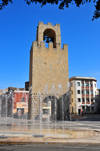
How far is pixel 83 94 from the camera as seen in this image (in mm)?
48469

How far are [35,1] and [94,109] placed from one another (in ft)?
154

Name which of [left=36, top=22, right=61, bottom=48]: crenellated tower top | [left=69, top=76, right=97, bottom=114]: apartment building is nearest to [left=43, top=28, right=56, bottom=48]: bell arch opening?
[left=36, top=22, right=61, bottom=48]: crenellated tower top

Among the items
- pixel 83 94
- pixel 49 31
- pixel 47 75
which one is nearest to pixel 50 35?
pixel 49 31

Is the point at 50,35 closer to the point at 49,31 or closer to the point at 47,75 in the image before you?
the point at 49,31

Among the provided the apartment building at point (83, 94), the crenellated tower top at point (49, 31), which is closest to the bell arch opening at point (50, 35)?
the crenellated tower top at point (49, 31)

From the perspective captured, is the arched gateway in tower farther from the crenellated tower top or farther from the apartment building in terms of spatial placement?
the apartment building

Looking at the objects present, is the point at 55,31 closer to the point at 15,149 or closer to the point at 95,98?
the point at 15,149

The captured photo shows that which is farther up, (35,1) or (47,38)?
(47,38)

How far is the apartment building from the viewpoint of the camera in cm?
4695

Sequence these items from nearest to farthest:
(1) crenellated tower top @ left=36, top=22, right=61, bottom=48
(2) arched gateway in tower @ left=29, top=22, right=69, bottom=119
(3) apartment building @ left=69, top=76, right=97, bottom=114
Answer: (2) arched gateway in tower @ left=29, top=22, right=69, bottom=119 → (1) crenellated tower top @ left=36, top=22, right=61, bottom=48 → (3) apartment building @ left=69, top=76, right=97, bottom=114

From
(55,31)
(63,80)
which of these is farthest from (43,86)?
(55,31)

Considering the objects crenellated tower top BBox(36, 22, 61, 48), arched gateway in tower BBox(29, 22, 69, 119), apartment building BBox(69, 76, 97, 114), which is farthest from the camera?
apartment building BBox(69, 76, 97, 114)

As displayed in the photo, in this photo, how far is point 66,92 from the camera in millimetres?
22547

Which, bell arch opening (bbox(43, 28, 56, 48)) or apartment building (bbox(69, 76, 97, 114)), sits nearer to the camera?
bell arch opening (bbox(43, 28, 56, 48))
